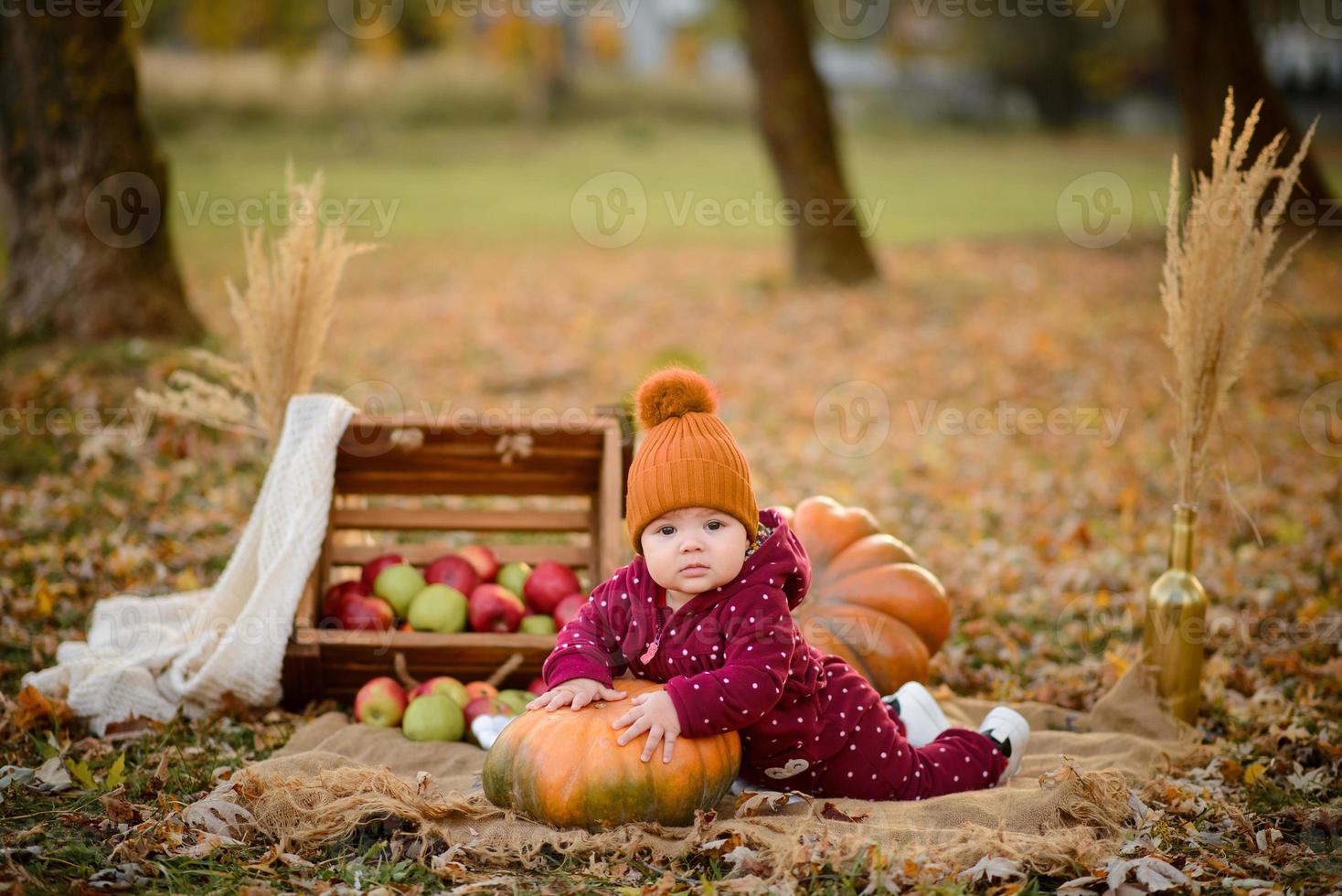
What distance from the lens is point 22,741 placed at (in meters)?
4.03

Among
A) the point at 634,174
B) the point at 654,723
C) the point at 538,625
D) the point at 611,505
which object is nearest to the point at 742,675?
the point at 654,723

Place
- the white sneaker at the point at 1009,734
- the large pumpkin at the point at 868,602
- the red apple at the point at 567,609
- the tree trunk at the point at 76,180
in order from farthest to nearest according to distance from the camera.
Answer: the tree trunk at the point at 76,180, the red apple at the point at 567,609, the large pumpkin at the point at 868,602, the white sneaker at the point at 1009,734

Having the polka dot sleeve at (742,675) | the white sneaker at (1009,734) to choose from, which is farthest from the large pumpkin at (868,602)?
the polka dot sleeve at (742,675)

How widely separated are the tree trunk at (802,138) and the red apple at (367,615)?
8.81 m

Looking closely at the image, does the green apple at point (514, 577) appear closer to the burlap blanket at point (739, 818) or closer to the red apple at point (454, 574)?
the red apple at point (454, 574)

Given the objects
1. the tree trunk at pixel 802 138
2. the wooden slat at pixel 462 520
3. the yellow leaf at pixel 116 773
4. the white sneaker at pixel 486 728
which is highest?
the tree trunk at pixel 802 138

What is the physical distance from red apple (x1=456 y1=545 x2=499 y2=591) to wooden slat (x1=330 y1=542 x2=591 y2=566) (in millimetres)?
76

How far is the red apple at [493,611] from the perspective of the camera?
4.58 metres

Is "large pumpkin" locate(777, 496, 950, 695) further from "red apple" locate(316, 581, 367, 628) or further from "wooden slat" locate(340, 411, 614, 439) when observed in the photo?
"red apple" locate(316, 581, 367, 628)

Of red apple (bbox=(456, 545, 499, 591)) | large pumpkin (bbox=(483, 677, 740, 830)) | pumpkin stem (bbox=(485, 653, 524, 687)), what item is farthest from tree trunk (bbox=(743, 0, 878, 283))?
large pumpkin (bbox=(483, 677, 740, 830))

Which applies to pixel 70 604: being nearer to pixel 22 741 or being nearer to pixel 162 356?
pixel 22 741

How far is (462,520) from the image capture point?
496cm

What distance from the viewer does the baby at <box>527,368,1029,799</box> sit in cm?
329

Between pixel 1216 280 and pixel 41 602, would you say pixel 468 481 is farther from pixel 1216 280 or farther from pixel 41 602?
pixel 1216 280
